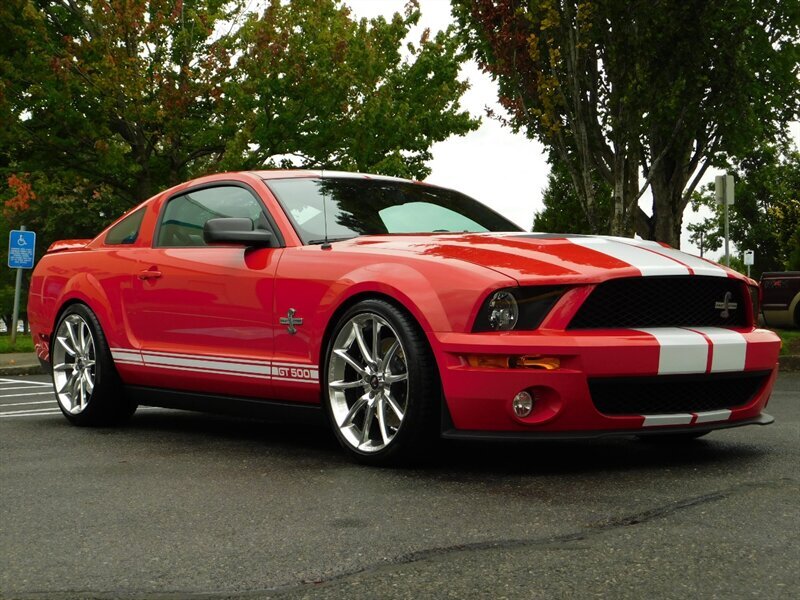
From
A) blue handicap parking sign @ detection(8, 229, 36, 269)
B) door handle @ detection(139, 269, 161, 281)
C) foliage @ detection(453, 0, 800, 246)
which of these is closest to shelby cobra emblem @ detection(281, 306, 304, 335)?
door handle @ detection(139, 269, 161, 281)

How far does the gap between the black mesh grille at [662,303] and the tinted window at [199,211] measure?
2.12 m

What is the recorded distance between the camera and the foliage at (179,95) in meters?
22.9

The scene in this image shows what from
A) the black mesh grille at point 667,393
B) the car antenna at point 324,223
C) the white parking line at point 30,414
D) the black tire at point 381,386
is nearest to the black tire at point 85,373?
the white parking line at point 30,414

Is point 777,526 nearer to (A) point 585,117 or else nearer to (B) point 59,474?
(B) point 59,474

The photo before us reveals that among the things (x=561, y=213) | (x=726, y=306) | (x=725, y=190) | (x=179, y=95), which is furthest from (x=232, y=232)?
(x=561, y=213)

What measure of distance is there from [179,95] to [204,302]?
17360 millimetres

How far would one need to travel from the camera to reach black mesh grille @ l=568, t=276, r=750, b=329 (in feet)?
16.8

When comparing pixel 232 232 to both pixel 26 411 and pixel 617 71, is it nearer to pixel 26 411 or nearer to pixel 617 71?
pixel 26 411

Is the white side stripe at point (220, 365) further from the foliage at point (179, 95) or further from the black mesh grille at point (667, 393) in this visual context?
the foliage at point (179, 95)

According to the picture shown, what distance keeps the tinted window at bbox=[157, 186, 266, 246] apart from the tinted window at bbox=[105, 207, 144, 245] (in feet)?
0.82

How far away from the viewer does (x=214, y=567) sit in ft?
11.7

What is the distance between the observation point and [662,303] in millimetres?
5289

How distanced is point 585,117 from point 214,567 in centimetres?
1338

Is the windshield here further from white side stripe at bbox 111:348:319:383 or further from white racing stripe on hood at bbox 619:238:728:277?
white racing stripe on hood at bbox 619:238:728:277
